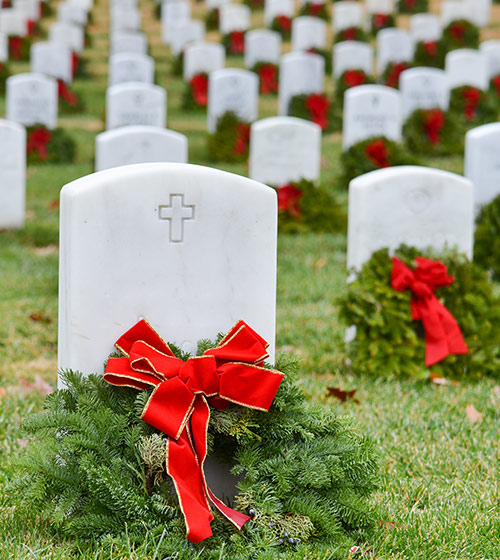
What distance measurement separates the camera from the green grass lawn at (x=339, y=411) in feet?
9.37

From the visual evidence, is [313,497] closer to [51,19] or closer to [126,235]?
[126,235]

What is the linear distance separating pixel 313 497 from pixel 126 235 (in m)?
1.00

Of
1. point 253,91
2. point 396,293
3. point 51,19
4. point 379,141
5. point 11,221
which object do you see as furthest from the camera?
point 51,19

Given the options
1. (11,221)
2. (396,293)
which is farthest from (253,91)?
(396,293)

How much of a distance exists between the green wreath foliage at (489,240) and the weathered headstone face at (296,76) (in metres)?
7.57

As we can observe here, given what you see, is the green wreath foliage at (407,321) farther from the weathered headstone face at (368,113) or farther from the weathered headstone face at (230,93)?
the weathered headstone face at (230,93)

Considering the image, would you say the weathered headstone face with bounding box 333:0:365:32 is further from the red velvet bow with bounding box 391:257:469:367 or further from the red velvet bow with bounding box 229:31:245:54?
the red velvet bow with bounding box 391:257:469:367

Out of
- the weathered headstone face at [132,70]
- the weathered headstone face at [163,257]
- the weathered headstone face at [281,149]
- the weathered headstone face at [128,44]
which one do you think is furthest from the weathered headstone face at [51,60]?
the weathered headstone face at [163,257]

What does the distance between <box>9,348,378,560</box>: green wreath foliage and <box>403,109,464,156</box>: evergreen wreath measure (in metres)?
10.3

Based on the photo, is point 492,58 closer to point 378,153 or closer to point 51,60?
point 378,153

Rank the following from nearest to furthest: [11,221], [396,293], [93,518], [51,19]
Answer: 1. [93,518]
2. [396,293]
3. [11,221]
4. [51,19]

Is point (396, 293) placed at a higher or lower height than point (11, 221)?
higher

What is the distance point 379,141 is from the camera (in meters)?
10.3

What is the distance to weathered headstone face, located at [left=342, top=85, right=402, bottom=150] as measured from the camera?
11055 mm
